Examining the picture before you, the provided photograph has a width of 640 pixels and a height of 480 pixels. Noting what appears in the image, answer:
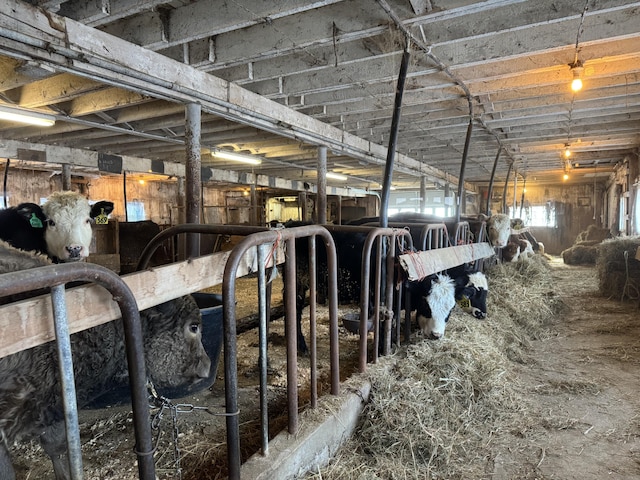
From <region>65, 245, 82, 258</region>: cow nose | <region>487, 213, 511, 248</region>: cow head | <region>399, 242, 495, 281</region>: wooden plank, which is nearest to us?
<region>399, 242, 495, 281</region>: wooden plank

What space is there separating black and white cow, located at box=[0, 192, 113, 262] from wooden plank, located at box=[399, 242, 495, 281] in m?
3.40

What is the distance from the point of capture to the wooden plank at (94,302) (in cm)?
101

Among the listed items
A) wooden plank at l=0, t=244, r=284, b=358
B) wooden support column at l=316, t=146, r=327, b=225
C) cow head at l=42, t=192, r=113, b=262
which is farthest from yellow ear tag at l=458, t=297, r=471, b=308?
cow head at l=42, t=192, r=113, b=262

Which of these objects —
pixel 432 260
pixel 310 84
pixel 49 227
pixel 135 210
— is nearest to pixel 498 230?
pixel 432 260

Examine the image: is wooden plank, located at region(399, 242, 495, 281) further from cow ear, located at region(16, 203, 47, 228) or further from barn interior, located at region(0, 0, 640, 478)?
cow ear, located at region(16, 203, 47, 228)

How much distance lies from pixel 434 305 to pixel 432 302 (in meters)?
0.03

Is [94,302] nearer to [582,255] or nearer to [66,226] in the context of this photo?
[66,226]

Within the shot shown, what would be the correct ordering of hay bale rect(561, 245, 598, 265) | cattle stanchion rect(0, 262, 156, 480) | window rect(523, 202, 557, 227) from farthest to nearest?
1. window rect(523, 202, 557, 227)
2. hay bale rect(561, 245, 598, 265)
3. cattle stanchion rect(0, 262, 156, 480)

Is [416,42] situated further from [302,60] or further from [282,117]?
[282,117]

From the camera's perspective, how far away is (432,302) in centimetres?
377

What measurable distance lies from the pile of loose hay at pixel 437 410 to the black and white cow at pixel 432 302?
0.14 metres

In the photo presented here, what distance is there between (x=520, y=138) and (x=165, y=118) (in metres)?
6.88

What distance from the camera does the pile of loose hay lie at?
2.34 m

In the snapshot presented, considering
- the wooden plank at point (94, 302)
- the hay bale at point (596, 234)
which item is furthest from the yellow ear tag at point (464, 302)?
the hay bale at point (596, 234)
